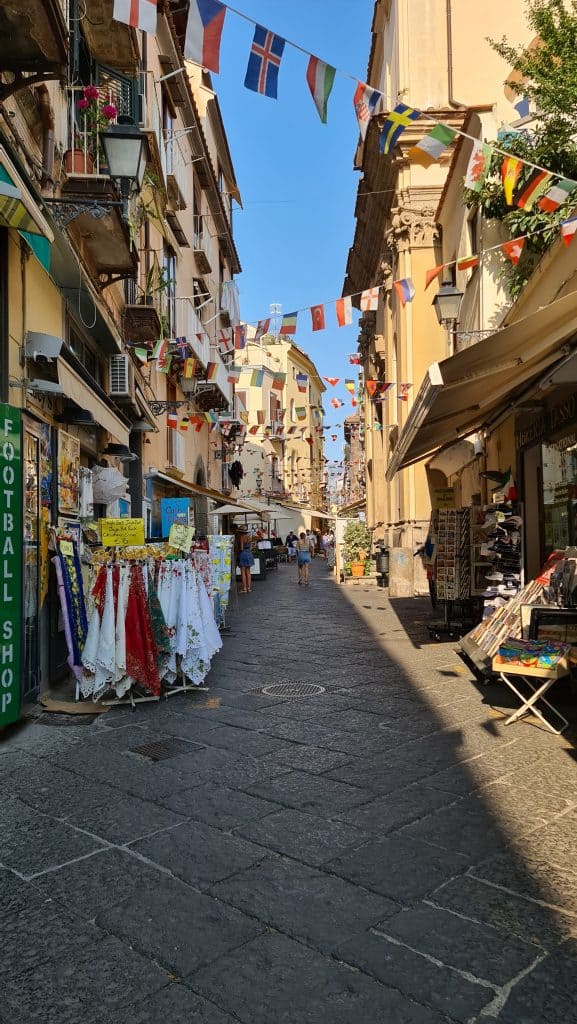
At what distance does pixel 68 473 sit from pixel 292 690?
3.13 m

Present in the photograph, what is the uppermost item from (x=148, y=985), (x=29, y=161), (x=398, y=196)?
(x=398, y=196)

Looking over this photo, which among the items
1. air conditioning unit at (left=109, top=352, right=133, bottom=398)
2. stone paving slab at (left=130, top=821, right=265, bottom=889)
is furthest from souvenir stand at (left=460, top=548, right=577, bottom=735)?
air conditioning unit at (left=109, top=352, right=133, bottom=398)

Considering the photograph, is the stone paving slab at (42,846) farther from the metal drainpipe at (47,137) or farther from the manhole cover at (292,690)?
the metal drainpipe at (47,137)

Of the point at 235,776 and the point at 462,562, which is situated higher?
the point at 462,562

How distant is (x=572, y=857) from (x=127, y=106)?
1057cm

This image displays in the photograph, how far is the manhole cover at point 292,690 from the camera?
652 centimetres

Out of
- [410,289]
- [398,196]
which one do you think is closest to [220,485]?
[398,196]

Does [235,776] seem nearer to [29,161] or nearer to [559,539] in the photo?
[559,539]

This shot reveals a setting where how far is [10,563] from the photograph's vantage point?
5.20 meters

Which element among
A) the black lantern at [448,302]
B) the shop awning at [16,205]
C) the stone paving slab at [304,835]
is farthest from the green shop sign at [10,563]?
the black lantern at [448,302]

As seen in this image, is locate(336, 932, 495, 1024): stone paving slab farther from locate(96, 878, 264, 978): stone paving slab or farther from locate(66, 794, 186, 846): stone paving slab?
locate(66, 794, 186, 846): stone paving slab

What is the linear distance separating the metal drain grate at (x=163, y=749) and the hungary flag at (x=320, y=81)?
446 cm

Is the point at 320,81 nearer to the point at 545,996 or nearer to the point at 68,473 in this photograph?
the point at 68,473

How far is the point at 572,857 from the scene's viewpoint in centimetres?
313
